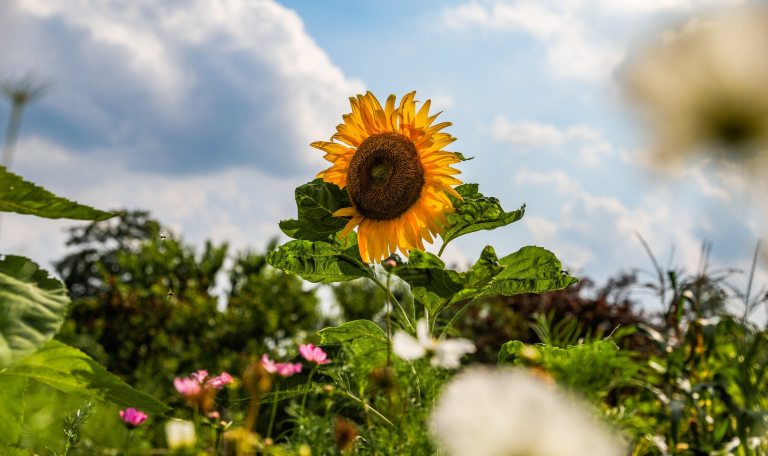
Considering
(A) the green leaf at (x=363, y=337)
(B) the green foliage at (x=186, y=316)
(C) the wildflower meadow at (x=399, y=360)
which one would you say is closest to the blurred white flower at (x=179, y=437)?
(C) the wildflower meadow at (x=399, y=360)

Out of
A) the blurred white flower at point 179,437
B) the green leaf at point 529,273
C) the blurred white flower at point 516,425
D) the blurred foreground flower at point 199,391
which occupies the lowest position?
the blurred white flower at point 179,437

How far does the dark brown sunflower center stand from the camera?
216cm

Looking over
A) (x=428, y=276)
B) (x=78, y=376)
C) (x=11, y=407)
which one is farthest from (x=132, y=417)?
(x=428, y=276)

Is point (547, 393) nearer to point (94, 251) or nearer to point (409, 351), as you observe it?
point (409, 351)

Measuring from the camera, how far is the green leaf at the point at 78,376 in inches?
56.6

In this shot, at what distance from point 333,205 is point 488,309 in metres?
8.01

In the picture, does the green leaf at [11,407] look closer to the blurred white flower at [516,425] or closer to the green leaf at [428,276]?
the green leaf at [428,276]

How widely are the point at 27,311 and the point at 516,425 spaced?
86 cm

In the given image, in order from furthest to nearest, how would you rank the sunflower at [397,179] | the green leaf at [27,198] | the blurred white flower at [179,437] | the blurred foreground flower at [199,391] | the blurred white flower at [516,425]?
the sunflower at [397,179] < the green leaf at [27,198] < the blurred foreground flower at [199,391] < the blurred white flower at [179,437] < the blurred white flower at [516,425]

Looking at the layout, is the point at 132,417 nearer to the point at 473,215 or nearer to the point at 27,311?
the point at 27,311

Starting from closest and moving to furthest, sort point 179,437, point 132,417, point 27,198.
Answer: point 179,437 → point 27,198 → point 132,417

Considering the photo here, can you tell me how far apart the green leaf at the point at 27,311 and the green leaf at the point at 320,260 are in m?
0.83

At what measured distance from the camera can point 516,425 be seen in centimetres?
82

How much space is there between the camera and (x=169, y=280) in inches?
412
